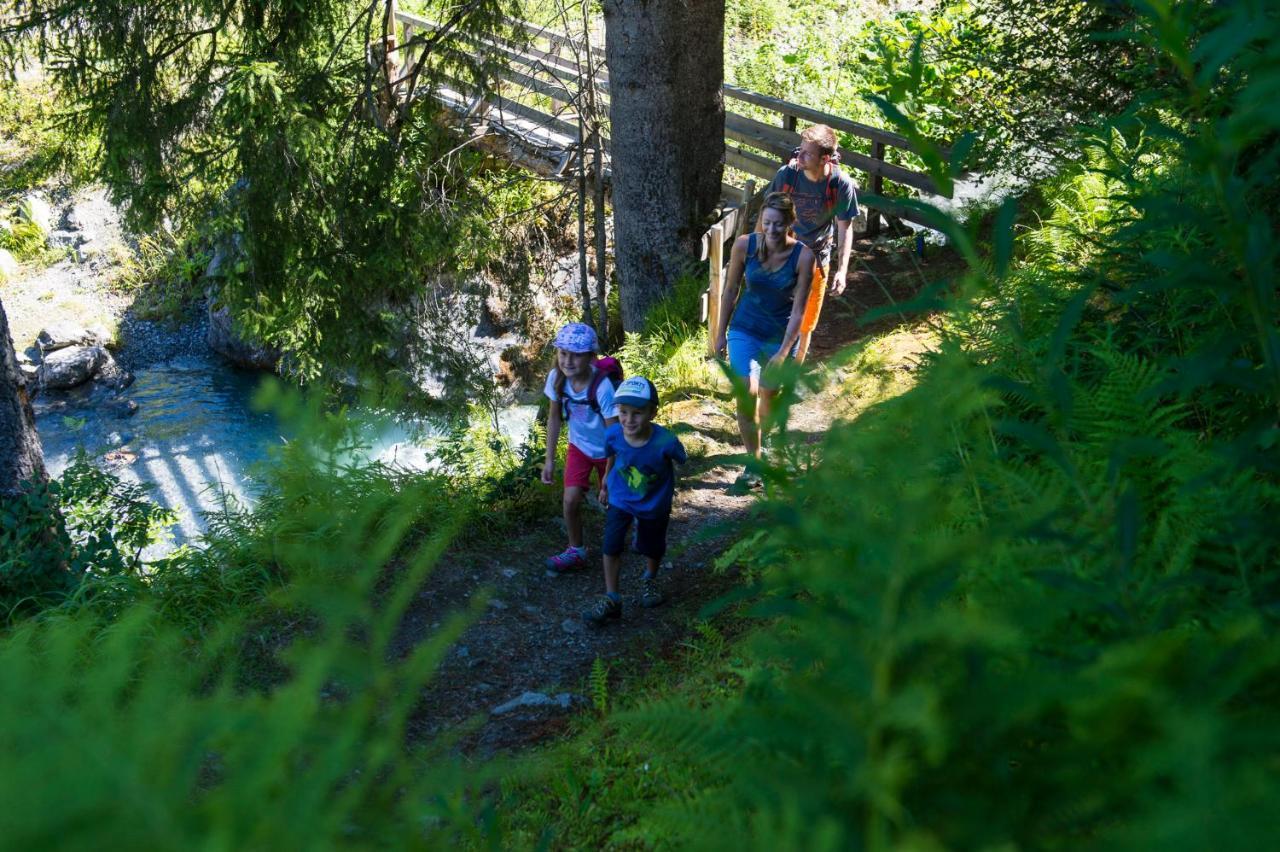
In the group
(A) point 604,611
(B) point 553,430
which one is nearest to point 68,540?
(B) point 553,430

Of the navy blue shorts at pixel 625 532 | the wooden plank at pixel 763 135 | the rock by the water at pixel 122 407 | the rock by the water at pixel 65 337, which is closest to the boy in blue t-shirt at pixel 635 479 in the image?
the navy blue shorts at pixel 625 532

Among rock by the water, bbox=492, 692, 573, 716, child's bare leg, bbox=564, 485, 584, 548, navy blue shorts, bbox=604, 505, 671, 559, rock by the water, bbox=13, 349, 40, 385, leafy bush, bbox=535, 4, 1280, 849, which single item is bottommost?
rock by the water, bbox=13, 349, 40, 385

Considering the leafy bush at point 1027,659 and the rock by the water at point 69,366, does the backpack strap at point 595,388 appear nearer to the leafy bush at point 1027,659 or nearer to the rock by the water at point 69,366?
the leafy bush at point 1027,659

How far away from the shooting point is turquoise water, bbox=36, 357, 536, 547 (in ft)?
45.2

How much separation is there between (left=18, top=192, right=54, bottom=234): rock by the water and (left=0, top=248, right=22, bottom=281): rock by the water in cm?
84

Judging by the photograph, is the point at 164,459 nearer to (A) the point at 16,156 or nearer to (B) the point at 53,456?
(B) the point at 53,456

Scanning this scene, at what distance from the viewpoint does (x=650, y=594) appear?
615 cm

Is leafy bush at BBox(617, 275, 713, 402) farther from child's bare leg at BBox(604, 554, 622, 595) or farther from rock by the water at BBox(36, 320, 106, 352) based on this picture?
rock by the water at BBox(36, 320, 106, 352)

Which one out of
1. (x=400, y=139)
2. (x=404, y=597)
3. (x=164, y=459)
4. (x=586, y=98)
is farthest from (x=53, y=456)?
(x=404, y=597)

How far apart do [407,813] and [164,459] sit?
14998 millimetres

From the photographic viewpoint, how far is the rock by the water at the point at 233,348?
17.6 m

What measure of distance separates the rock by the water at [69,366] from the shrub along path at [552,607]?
42.5 feet

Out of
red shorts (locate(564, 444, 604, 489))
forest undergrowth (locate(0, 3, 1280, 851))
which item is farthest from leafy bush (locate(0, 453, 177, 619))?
forest undergrowth (locate(0, 3, 1280, 851))

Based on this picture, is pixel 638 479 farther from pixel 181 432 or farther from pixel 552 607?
pixel 181 432
